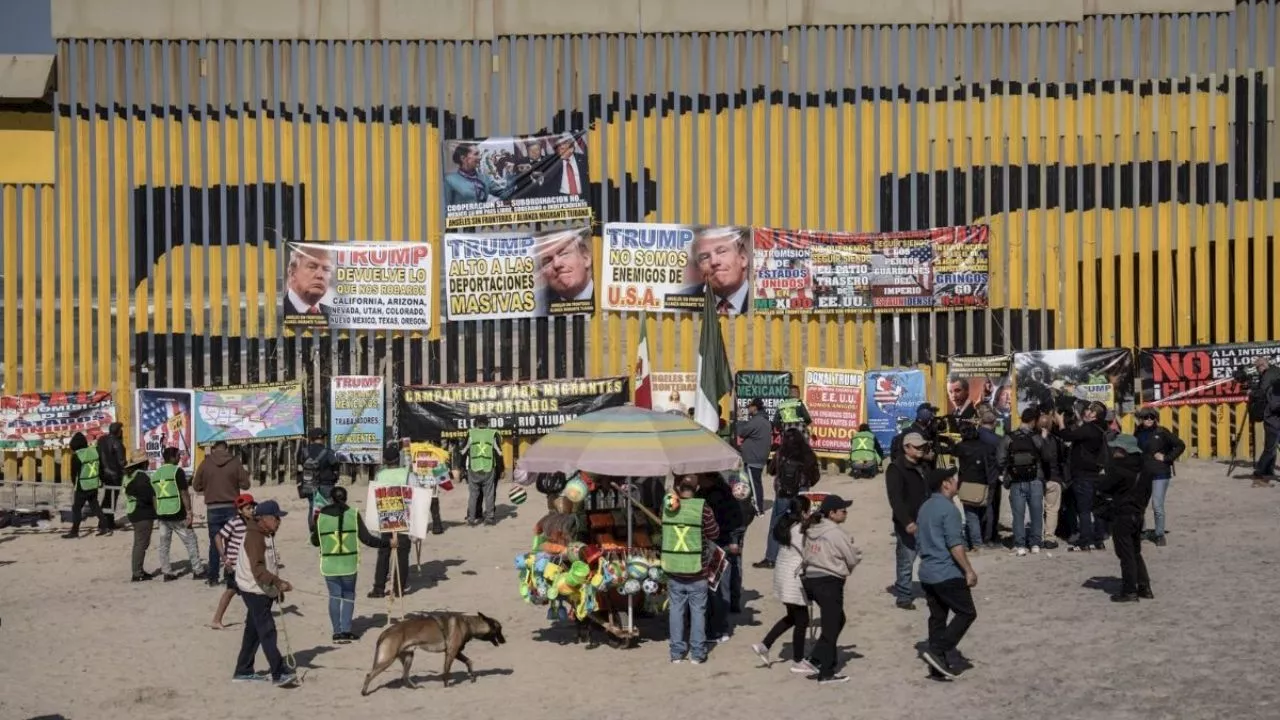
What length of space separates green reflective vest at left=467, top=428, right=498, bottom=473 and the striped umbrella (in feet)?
21.4

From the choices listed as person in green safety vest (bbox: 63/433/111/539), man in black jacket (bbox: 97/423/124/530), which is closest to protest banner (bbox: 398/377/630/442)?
man in black jacket (bbox: 97/423/124/530)

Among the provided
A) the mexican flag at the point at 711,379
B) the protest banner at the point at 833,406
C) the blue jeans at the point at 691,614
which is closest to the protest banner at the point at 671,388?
the protest banner at the point at 833,406

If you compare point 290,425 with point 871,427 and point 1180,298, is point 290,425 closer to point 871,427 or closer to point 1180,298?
point 871,427

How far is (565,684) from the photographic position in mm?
13438

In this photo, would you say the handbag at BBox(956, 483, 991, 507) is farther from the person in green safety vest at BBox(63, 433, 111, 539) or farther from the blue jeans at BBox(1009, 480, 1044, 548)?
the person in green safety vest at BBox(63, 433, 111, 539)

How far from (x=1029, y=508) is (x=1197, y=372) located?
32.0 feet

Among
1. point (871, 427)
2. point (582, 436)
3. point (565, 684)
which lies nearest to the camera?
point (565, 684)

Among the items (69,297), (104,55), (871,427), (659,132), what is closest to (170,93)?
(104,55)

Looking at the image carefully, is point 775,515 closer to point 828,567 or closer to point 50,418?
point 828,567

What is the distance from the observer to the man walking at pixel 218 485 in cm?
1795

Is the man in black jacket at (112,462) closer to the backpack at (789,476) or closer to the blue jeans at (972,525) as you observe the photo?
the backpack at (789,476)

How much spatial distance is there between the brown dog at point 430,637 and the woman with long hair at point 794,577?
2.42 meters

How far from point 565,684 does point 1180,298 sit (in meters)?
16.4

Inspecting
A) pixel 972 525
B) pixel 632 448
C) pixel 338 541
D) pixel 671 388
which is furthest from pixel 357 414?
pixel 632 448
